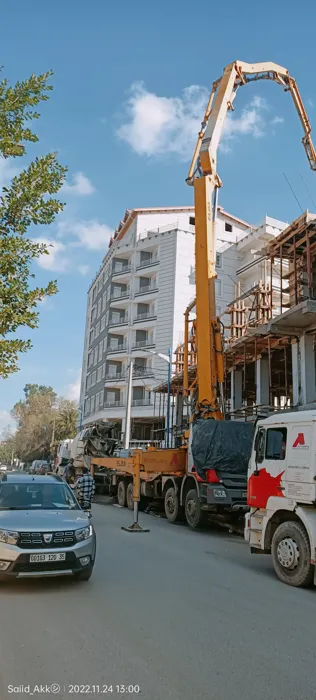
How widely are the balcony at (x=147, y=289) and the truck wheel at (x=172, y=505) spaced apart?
36.7m

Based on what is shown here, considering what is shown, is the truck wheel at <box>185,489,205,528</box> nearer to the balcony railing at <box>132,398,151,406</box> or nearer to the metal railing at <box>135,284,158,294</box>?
the balcony railing at <box>132,398,151,406</box>

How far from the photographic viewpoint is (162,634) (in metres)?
5.13

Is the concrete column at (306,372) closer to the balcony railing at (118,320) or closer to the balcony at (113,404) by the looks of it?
the balcony at (113,404)

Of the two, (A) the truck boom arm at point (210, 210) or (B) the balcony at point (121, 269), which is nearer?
(A) the truck boom arm at point (210, 210)

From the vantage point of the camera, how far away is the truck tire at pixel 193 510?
43.6ft

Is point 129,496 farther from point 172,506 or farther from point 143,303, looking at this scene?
point 143,303

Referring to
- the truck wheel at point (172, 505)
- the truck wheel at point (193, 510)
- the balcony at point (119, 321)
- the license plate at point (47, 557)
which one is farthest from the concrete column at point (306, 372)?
the balcony at point (119, 321)

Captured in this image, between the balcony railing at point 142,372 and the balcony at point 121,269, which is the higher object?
the balcony at point 121,269

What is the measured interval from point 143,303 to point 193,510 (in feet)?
132

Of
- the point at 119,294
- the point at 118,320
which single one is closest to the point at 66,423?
the point at 118,320

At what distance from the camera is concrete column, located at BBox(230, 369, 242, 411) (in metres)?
25.9

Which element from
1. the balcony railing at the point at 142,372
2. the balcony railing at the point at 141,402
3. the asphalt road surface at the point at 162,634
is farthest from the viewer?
the balcony railing at the point at 142,372

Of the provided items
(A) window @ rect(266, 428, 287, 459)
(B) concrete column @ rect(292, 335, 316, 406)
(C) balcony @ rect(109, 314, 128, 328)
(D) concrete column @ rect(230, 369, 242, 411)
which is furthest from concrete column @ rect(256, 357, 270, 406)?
(C) balcony @ rect(109, 314, 128, 328)

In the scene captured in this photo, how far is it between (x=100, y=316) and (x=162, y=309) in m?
12.2
